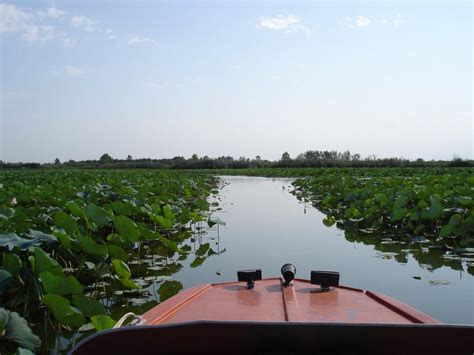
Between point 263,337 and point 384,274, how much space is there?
3149 mm

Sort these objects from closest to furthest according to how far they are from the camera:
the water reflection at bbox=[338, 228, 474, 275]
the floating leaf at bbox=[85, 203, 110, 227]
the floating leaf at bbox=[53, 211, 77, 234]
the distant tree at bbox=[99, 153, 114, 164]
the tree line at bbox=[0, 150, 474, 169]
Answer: the floating leaf at bbox=[53, 211, 77, 234]
the floating leaf at bbox=[85, 203, 110, 227]
the water reflection at bbox=[338, 228, 474, 275]
the tree line at bbox=[0, 150, 474, 169]
the distant tree at bbox=[99, 153, 114, 164]

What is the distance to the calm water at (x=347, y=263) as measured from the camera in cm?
354

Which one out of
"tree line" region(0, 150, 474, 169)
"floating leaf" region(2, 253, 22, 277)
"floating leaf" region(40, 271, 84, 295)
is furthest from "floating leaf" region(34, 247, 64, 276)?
"tree line" region(0, 150, 474, 169)

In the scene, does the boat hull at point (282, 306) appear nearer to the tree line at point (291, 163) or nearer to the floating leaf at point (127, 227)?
the floating leaf at point (127, 227)

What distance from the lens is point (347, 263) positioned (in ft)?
15.4

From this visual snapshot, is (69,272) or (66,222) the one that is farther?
→ (69,272)

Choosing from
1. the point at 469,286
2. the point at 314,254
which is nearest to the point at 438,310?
the point at 469,286

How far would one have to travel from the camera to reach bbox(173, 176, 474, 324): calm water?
3535 millimetres

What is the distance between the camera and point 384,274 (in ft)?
13.9

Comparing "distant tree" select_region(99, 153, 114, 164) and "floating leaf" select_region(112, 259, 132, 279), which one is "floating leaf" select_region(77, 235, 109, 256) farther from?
"distant tree" select_region(99, 153, 114, 164)

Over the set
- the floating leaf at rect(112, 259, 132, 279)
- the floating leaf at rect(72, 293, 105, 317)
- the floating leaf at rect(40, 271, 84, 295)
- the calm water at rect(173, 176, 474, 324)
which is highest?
the floating leaf at rect(40, 271, 84, 295)

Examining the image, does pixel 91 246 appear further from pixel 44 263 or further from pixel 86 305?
pixel 86 305

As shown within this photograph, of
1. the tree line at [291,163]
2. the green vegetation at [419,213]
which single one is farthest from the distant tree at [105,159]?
the green vegetation at [419,213]

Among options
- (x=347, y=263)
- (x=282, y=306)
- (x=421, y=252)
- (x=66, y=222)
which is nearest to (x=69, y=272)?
(x=66, y=222)
